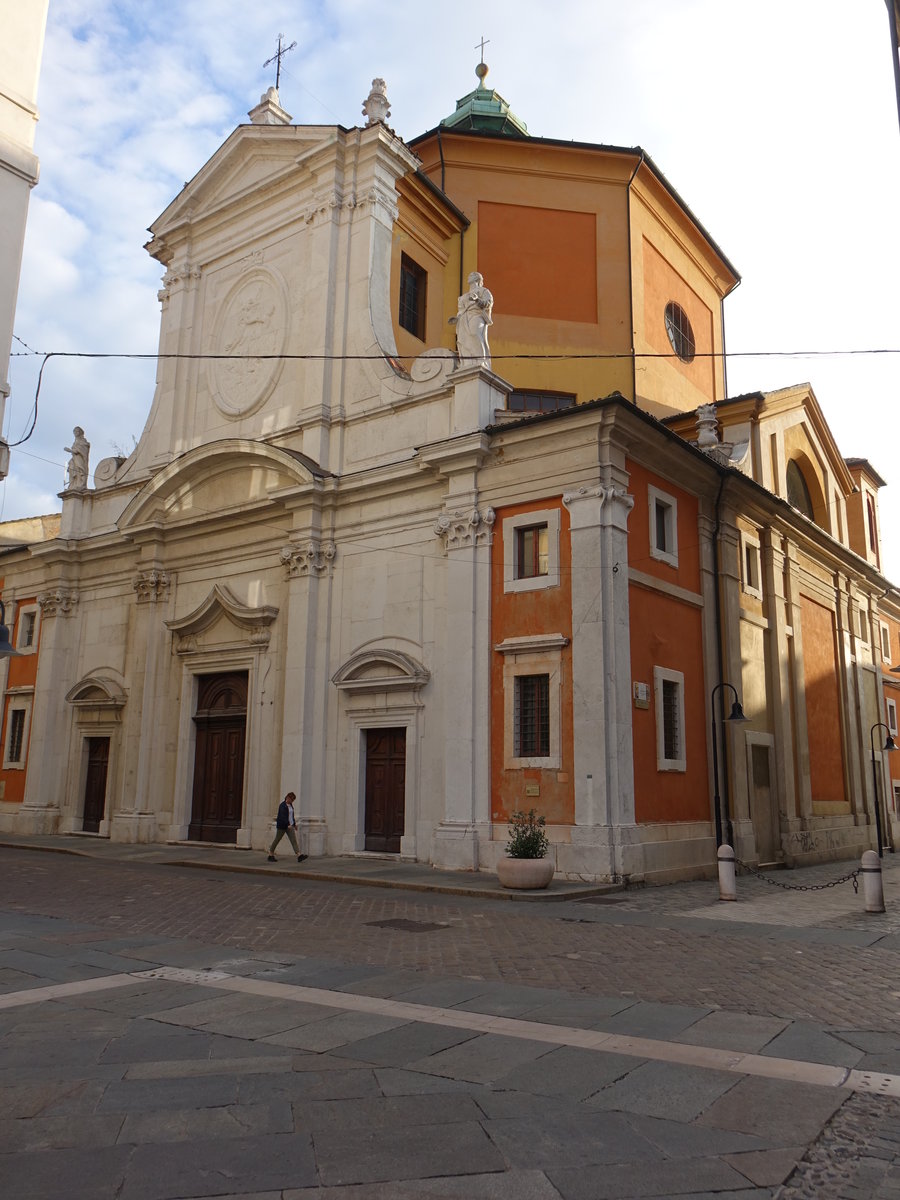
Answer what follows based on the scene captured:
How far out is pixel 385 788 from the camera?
19.6m

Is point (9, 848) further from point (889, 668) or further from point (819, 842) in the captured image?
point (889, 668)

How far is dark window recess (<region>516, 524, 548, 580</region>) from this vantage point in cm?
1779

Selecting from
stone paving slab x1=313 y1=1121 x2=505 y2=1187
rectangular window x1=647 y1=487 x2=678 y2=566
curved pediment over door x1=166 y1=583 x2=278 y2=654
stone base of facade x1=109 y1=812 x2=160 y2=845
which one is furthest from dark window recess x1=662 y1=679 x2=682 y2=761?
stone paving slab x1=313 y1=1121 x2=505 y2=1187

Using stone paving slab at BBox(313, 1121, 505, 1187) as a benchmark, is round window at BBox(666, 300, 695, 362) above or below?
above

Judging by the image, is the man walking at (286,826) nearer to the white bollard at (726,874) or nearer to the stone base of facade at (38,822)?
the white bollard at (726,874)

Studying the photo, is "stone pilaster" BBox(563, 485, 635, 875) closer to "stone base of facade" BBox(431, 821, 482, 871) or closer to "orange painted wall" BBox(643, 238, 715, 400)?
"stone base of facade" BBox(431, 821, 482, 871)

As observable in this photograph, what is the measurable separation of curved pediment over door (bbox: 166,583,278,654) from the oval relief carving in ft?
16.3

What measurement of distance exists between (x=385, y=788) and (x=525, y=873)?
5771 mm

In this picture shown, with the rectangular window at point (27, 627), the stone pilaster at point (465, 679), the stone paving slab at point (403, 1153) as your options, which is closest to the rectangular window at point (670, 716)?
the stone pilaster at point (465, 679)

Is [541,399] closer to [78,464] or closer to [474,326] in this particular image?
[474,326]

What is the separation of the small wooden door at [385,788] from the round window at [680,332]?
14530 millimetres

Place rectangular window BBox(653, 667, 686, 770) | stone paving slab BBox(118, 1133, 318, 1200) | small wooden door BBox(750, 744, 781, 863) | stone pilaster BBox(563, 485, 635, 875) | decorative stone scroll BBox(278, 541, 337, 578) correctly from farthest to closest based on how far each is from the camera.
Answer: small wooden door BBox(750, 744, 781, 863)
decorative stone scroll BBox(278, 541, 337, 578)
rectangular window BBox(653, 667, 686, 770)
stone pilaster BBox(563, 485, 635, 875)
stone paving slab BBox(118, 1133, 318, 1200)

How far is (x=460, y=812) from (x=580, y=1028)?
1069 cm

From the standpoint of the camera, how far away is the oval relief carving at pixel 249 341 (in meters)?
23.9
